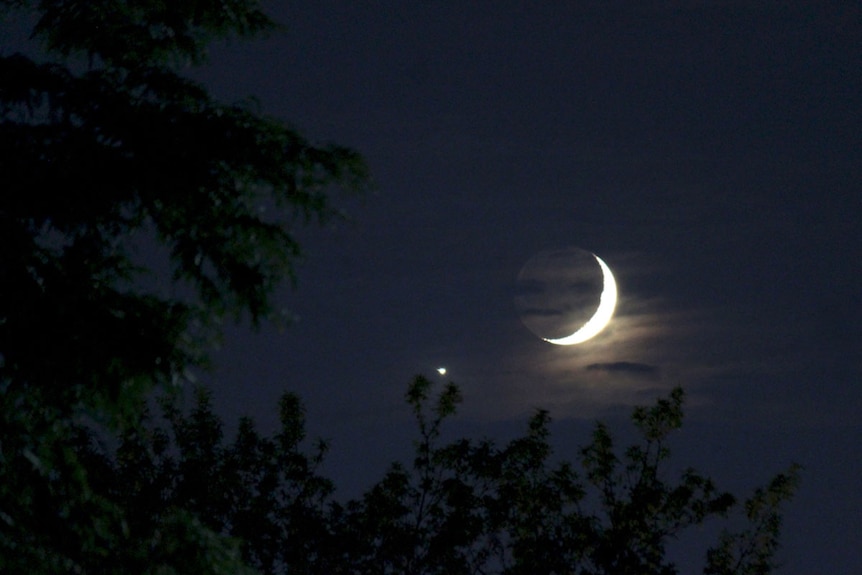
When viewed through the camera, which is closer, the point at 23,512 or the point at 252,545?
the point at 23,512

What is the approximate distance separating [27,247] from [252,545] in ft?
66.9

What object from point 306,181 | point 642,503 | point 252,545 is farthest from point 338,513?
point 306,181

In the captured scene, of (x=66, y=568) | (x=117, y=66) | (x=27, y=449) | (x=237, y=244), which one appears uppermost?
(x=117, y=66)

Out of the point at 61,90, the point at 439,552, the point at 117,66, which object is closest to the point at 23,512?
the point at 61,90

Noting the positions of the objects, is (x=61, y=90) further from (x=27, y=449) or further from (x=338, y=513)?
(x=338, y=513)

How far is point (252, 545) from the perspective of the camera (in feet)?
88.6

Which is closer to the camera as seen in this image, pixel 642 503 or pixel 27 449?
pixel 27 449

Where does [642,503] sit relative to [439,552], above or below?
above

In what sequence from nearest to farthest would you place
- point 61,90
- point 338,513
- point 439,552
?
point 61,90, point 439,552, point 338,513

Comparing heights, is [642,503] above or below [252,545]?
above

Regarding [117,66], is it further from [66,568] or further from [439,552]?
[439,552]

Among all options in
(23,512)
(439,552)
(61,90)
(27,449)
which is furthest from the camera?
(439,552)

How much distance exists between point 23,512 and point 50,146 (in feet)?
9.57

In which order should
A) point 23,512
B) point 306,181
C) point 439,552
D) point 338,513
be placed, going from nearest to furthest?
point 23,512 < point 306,181 < point 439,552 < point 338,513
